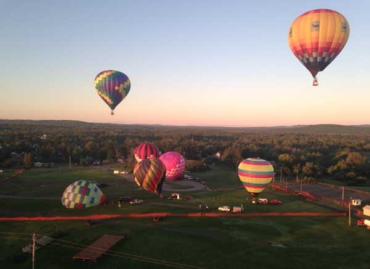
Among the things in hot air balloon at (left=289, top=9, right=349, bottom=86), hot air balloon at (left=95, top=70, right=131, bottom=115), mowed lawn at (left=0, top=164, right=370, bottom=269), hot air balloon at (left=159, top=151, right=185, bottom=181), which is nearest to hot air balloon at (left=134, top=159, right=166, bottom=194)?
mowed lawn at (left=0, top=164, right=370, bottom=269)

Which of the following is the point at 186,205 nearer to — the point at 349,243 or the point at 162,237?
the point at 162,237

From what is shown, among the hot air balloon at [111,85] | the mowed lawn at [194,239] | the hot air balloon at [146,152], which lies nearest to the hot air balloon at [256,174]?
the mowed lawn at [194,239]

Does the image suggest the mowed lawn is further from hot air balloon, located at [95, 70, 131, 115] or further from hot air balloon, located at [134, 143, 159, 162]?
hot air balloon, located at [95, 70, 131, 115]

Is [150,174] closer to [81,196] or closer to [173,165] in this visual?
[81,196]

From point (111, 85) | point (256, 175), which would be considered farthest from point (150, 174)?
point (111, 85)

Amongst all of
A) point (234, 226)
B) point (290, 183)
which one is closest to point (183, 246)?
point (234, 226)

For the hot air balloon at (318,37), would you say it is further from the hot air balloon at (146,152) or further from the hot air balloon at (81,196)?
the hot air balloon at (81,196)
